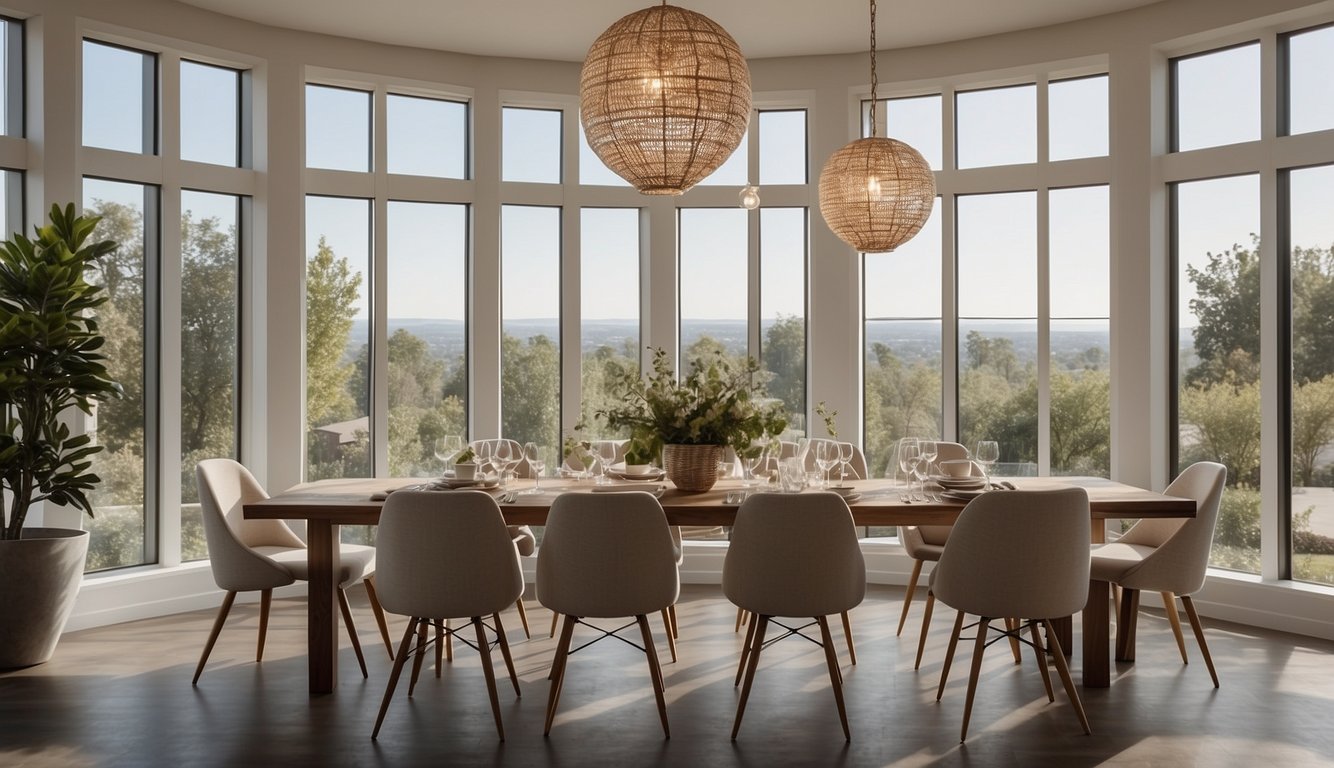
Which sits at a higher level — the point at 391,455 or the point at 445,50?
the point at 445,50

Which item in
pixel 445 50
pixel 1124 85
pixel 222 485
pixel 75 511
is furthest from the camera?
pixel 445 50

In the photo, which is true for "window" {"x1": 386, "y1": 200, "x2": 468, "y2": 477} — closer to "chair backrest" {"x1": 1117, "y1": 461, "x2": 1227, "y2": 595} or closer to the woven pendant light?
the woven pendant light

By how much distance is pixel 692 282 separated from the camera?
6.89 m

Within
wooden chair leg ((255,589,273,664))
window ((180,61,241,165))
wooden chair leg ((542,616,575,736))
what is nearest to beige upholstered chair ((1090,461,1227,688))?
wooden chair leg ((542,616,575,736))

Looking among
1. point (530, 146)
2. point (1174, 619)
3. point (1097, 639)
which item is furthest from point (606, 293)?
point (1174, 619)

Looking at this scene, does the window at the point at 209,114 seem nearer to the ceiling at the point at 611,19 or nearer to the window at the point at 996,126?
the ceiling at the point at 611,19

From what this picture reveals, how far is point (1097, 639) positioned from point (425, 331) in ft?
14.8

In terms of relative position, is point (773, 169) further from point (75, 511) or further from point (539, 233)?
point (75, 511)

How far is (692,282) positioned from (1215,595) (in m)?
3.76

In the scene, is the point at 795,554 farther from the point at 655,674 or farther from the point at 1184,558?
the point at 1184,558

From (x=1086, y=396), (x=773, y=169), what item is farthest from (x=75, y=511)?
(x=1086, y=396)

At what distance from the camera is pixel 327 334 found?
640cm

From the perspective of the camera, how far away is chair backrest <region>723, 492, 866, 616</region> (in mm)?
3475

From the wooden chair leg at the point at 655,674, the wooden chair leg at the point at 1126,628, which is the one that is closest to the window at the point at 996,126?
the wooden chair leg at the point at 1126,628
